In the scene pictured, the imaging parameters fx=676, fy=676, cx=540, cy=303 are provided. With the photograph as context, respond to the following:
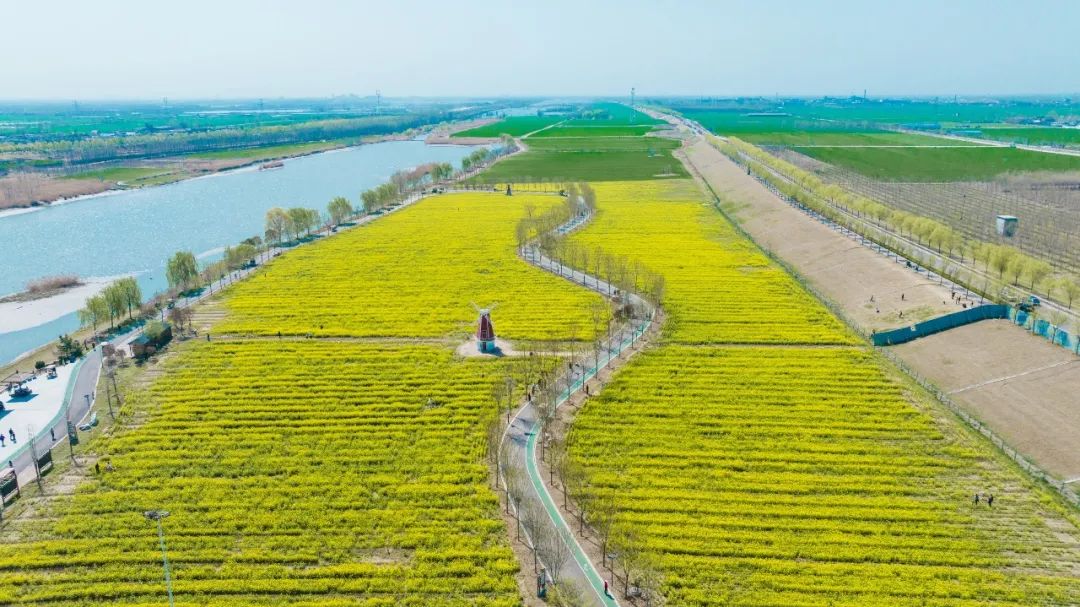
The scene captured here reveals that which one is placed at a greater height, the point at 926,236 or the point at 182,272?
the point at 926,236

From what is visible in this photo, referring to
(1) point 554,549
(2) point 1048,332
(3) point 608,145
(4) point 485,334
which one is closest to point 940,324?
(2) point 1048,332

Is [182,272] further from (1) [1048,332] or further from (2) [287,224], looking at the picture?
(1) [1048,332]

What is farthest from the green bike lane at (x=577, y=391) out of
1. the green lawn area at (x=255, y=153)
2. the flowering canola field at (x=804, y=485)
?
the green lawn area at (x=255, y=153)

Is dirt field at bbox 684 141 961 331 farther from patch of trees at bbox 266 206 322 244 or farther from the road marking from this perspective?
patch of trees at bbox 266 206 322 244

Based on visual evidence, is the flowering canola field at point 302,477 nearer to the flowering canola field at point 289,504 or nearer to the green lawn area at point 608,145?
the flowering canola field at point 289,504

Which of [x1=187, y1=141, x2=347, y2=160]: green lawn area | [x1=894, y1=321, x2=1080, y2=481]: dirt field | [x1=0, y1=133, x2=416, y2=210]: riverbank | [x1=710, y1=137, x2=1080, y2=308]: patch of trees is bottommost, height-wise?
[x1=894, y1=321, x2=1080, y2=481]: dirt field

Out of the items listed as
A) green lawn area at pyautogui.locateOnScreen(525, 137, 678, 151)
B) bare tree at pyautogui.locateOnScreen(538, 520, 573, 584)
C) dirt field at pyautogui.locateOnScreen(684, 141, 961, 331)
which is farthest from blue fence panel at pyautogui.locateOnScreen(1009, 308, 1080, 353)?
green lawn area at pyautogui.locateOnScreen(525, 137, 678, 151)
